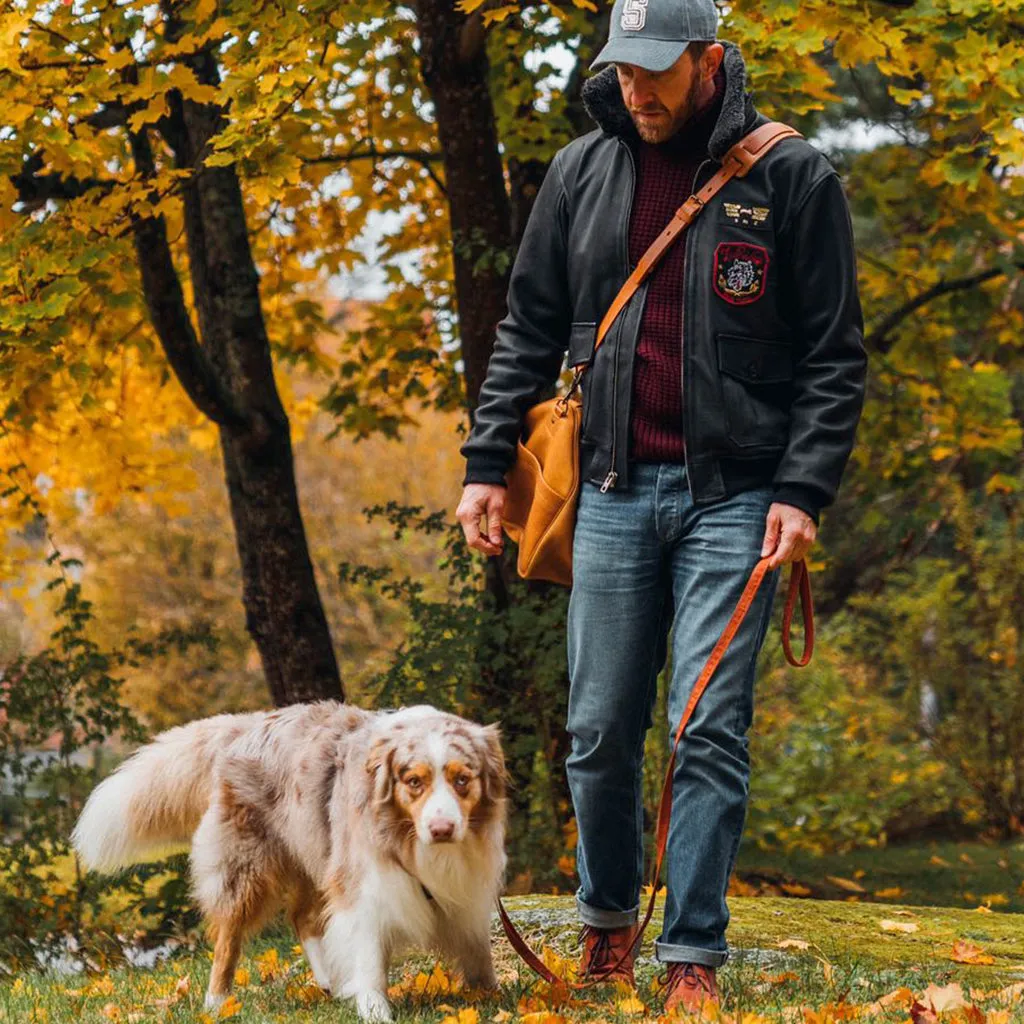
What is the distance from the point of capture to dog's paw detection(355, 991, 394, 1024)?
406 centimetres

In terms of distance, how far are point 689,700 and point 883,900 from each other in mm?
5763

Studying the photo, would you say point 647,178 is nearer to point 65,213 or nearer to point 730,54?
point 730,54

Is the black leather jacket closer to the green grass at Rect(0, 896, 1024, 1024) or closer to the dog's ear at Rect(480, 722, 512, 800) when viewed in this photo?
the dog's ear at Rect(480, 722, 512, 800)

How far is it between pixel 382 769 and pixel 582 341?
1.25 metres

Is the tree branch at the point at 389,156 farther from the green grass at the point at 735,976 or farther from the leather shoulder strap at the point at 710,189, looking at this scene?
the leather shoulder strap at the point at 710,189

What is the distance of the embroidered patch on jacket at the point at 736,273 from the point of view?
3682 mm

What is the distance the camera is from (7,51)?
546cm

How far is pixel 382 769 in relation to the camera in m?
4.10

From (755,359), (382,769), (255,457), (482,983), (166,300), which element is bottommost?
(482,983)

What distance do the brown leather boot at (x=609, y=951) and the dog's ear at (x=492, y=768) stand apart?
0.44m

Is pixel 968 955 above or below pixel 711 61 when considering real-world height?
below

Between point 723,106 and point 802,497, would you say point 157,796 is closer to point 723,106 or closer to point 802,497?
point 802,497

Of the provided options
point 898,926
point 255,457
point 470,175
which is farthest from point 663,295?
point 255,457

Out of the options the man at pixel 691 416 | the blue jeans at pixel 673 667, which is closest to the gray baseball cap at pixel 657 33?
the man at pixel 691 416
